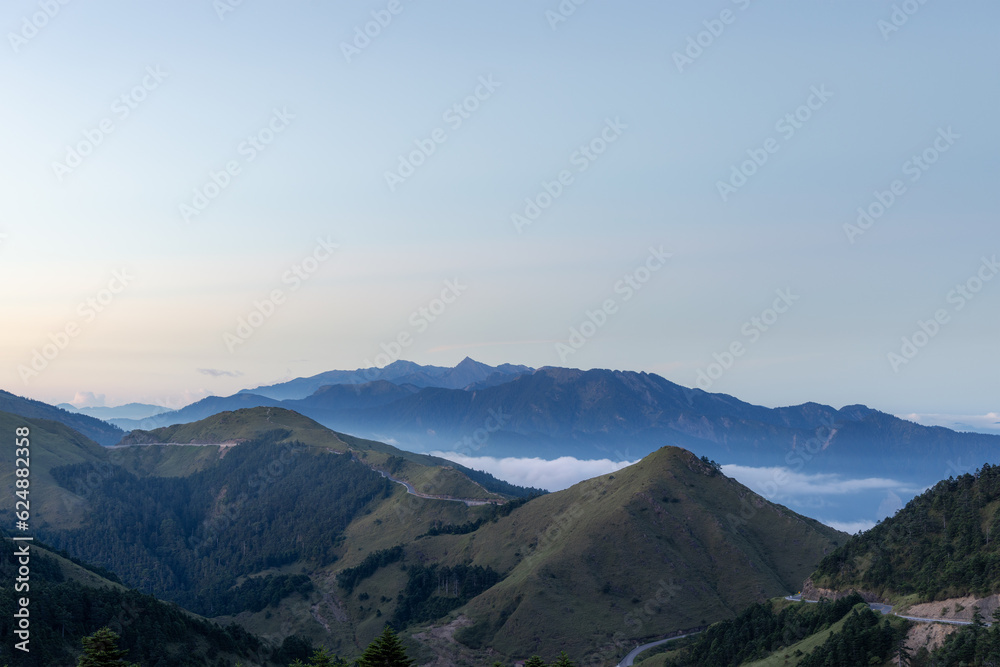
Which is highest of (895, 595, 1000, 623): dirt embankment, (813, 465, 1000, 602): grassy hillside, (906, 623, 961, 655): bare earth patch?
(813, 465, 1000, 602): grassy hillside

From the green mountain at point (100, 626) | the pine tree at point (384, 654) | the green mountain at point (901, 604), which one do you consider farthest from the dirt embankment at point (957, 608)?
the green mountain at point (100, 626)

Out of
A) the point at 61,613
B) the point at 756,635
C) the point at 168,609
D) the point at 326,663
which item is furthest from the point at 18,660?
the point at 756,635

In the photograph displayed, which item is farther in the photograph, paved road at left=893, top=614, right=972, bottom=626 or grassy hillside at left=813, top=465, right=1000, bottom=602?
grassy hillside at left=813, top=465, right=1000, bottom=602

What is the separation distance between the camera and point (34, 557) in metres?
176

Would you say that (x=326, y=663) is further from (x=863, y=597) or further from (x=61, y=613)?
(x=863, y=597)

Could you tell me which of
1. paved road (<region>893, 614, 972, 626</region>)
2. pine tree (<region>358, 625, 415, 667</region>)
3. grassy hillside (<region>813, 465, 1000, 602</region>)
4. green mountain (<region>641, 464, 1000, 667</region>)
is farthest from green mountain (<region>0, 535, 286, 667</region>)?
grassy hillside (<region>813, 465, 1000, 602</region>)

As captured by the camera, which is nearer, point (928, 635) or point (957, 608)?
point (928, 635)

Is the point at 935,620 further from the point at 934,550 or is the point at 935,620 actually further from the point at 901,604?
the point at 934,550

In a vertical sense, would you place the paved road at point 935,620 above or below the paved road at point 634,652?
above

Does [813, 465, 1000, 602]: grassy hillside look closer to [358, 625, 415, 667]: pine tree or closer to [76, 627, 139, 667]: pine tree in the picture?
[358, 625, 415, 667]: pine tree

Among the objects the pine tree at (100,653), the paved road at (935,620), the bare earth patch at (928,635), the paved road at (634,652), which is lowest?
the paved road at (634,652)

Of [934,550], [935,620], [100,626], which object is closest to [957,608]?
[935,620]

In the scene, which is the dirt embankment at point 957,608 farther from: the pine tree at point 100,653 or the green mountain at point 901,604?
the pine tree at point 100,653

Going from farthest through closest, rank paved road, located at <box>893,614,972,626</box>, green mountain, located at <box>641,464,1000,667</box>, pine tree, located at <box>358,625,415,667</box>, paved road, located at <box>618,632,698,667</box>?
paved road, located at <box>618,632,698,667</box>
paved road, located at <box>893,614,972,626</box>
green mountain, located at <box>641,464,1000,667</box>
pine tree, located at <box>358,625,415,667</box>
